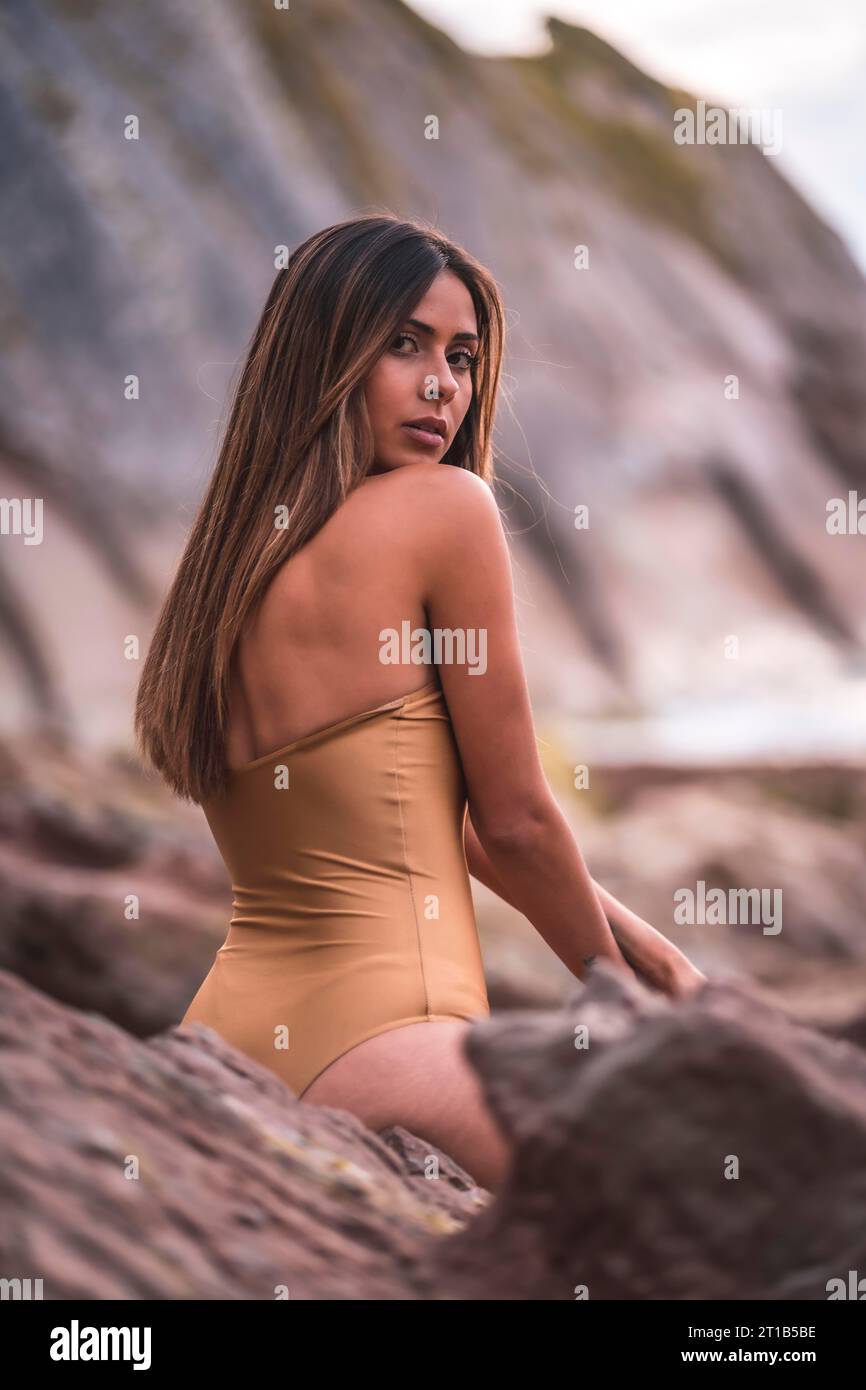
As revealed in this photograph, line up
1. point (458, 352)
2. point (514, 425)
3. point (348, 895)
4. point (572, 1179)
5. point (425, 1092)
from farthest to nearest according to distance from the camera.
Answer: point (514, 425) < point (458, 352) < point (348, 895) < point (425, 1092) < point (572, 1179)

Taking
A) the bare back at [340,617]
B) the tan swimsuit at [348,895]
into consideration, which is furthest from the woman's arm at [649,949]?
the bare back at [340,617]

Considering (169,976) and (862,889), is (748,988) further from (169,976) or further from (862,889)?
(862,889)

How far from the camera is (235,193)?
13258 millimetres

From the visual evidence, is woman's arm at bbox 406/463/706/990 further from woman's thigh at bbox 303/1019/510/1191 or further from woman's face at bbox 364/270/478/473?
woman's thigh at bbox 303/1019/510/1191

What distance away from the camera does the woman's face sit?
6.11 feet

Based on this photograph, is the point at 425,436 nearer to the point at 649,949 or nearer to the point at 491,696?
the point at 491,696

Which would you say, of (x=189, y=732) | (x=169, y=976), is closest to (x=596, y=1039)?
(x=189, y=732)

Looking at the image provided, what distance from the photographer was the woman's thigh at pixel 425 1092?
1.55 metres

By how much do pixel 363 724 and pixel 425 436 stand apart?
41cm

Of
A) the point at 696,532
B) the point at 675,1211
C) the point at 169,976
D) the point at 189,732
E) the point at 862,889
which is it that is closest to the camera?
the point at 675,1211

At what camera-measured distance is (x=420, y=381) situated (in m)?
1.88

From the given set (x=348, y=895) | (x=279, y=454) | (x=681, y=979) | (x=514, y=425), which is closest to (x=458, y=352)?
(x=279, y=454)

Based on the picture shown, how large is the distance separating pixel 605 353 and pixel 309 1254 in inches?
579

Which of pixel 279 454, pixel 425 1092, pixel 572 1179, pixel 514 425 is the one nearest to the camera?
pixel 572 1179
